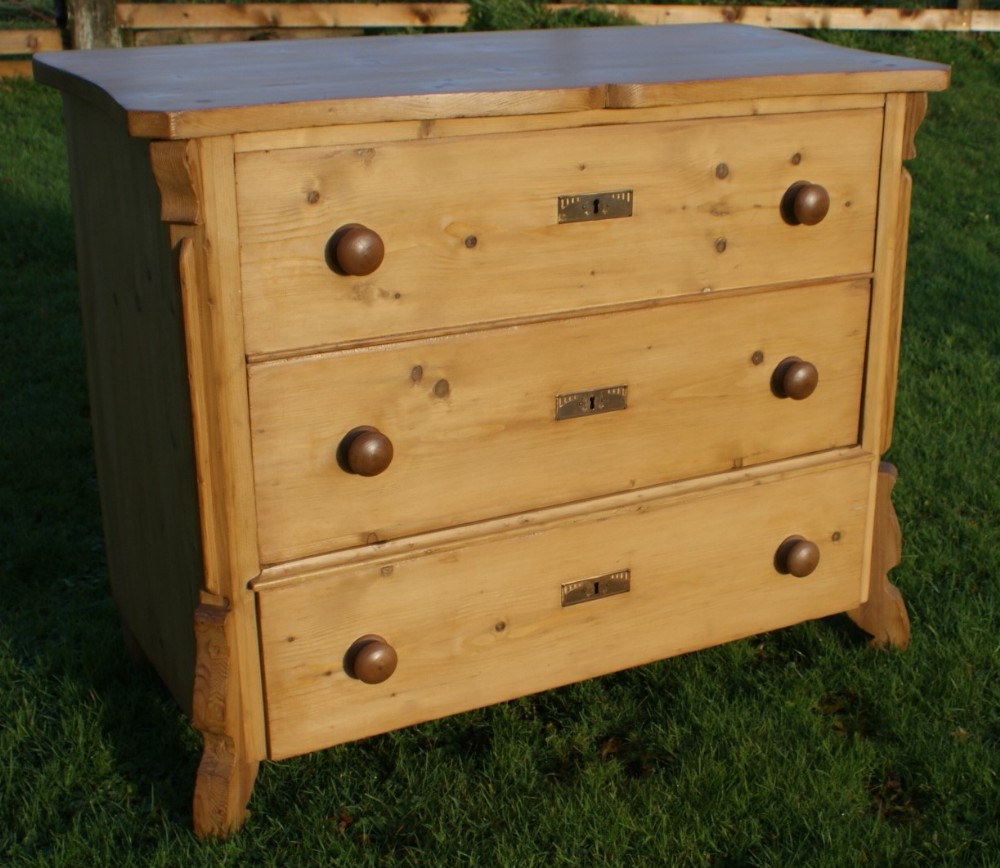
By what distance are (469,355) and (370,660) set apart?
617mm

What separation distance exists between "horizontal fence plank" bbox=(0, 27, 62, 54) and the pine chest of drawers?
14.9 ft

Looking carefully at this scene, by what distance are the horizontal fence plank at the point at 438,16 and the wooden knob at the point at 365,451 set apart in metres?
5.63

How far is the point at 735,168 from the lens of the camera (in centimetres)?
287

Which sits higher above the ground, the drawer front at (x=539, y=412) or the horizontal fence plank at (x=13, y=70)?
the horizontal fence plank at (x=13, y=70)

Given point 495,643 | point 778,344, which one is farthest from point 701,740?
point 778,344

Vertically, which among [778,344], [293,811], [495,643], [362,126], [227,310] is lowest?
[293,811]

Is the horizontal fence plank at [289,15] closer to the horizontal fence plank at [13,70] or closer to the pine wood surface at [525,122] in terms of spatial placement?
the horizontal fence plank at [13,70]

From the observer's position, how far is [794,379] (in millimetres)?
3049

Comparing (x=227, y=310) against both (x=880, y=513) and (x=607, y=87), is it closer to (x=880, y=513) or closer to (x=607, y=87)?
(x=607, y=87)

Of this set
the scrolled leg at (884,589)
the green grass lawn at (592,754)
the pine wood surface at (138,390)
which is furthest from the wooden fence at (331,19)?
the scrolled leg at (884,589)

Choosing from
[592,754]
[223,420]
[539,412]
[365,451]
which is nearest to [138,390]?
[223,420]

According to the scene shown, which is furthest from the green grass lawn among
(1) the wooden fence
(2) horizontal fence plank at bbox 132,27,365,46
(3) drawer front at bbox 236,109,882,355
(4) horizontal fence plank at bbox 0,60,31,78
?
(2) horizontal fence plank at bbox 132,27,365,46

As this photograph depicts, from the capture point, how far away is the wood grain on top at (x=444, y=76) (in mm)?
2383

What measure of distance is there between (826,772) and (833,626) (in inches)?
27.6
